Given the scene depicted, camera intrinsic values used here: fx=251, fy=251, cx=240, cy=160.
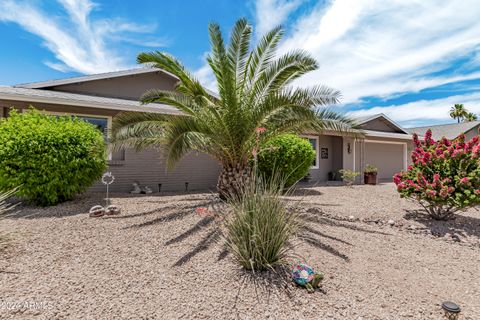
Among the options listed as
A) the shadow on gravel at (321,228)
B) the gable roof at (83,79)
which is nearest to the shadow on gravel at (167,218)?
the shadow on gravel at (321,228)

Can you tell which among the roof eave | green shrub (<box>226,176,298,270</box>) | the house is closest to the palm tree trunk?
the house

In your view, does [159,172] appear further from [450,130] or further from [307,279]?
[450,130]

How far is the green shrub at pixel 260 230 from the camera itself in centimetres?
335

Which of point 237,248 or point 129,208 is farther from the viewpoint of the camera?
point 129,208

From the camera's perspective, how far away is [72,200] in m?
6.90

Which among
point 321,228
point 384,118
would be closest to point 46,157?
point 321,228

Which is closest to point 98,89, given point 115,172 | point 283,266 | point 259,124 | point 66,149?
point 115,172

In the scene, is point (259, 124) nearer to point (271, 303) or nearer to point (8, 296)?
point (271, 303)

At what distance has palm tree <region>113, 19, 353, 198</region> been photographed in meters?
5.79

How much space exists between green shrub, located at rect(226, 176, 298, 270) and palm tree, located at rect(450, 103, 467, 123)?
170 feet

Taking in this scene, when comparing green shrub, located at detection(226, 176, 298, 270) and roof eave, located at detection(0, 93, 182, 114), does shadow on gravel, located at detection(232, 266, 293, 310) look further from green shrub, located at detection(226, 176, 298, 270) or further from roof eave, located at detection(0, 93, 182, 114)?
roof eave, located at detection(0, 93, 182, 114)

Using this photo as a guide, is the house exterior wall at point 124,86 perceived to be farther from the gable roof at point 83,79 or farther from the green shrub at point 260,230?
the green shrub at point 260,230

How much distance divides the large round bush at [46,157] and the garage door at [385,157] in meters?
15.7

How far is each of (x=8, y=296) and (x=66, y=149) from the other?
13.8 feet
